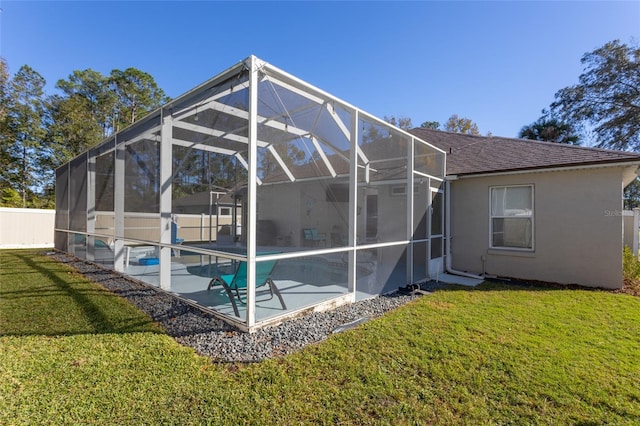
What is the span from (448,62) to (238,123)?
885 centimetres

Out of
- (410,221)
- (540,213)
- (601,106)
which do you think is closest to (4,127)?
(410,221)

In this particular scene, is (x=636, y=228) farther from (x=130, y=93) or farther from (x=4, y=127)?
(x=4, y=127)

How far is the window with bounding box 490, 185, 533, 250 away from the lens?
25.3 feet

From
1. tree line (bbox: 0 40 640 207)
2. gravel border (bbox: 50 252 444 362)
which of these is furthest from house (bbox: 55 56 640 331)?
tree line (bbox: 0 40 640 207)

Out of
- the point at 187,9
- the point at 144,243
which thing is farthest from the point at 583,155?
the point at 187,9

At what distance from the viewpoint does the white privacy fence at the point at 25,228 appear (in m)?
13.1

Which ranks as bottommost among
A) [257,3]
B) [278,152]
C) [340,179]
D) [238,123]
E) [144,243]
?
[144,243]

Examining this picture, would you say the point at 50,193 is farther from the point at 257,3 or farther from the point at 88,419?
the point at 88,419

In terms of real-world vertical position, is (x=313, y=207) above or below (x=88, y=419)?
above

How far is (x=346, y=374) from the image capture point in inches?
115

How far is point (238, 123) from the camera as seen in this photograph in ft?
14.0

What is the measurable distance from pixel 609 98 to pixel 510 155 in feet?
68.5

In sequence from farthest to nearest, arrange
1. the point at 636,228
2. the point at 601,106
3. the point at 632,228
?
the point at 601,106 < the point at 632,228 < the point at 636,228

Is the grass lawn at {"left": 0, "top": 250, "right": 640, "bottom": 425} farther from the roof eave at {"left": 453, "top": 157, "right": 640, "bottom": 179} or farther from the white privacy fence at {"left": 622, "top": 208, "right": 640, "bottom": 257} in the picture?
the white privacy fence at {"left": 622, "top": 208, "right": 640, "bottom": 257}
